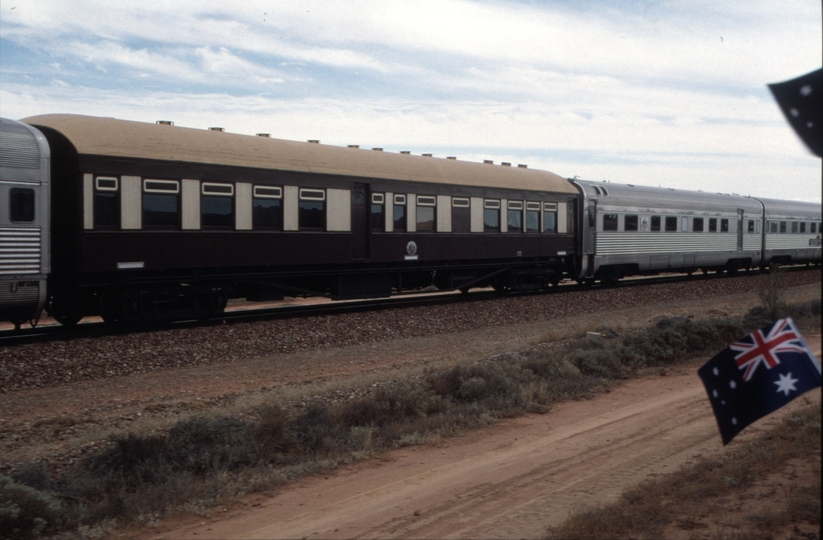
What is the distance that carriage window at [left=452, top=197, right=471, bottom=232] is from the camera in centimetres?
2020

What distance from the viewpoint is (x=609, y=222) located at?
25.7 m

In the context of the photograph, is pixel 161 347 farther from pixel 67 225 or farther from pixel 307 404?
pixel 307 404

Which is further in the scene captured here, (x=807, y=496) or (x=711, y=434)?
(x=711, y=434)

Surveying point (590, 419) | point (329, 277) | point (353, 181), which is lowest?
point (590, 419)

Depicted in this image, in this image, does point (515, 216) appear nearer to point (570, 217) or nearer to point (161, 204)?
point (570, 217)

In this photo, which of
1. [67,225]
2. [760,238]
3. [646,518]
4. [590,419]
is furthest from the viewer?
[760,238]

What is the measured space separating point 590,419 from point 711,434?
157 cm

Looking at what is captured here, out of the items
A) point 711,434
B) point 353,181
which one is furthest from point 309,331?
point 711,434

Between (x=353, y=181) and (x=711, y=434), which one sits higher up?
(x=353, y=181)

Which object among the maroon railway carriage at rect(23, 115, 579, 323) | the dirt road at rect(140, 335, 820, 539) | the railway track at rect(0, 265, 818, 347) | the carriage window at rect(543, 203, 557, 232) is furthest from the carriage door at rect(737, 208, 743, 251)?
the dirt road at rect(140, 335, 820, 539)

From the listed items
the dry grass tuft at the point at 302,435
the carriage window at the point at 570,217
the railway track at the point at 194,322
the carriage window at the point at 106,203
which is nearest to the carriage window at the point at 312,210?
the railway track at the point at 194,322

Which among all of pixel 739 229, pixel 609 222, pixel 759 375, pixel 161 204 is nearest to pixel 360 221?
pixel 161 204

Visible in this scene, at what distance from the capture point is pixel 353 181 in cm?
1778

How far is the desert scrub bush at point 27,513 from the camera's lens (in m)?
6.10
